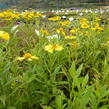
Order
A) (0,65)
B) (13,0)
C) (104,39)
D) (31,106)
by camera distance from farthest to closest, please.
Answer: (13,0) < (104,39) < (31,106) < (0,65)

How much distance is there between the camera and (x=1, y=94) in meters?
1.23

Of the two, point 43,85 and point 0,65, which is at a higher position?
point 0,65

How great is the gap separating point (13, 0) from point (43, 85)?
138ft

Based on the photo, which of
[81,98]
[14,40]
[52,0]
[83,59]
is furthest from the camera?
[52,0]

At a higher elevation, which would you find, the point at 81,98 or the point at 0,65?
the point at 0,65

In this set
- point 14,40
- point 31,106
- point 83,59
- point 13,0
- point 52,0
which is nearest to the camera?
point 31,106

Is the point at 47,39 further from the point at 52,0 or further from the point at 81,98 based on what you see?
the point at 52,0

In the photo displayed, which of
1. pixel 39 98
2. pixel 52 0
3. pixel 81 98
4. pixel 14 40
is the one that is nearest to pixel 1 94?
pixel 39 98

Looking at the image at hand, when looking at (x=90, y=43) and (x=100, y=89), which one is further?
(x=90, y=43)

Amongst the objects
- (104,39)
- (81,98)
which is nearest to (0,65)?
(81,98)

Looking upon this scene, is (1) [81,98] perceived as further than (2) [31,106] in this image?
No

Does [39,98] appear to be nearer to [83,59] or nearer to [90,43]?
[83,59]

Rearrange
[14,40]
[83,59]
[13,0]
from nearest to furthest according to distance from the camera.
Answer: [83,59]
[14,40]
[13,0]

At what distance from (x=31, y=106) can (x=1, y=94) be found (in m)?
0.22
